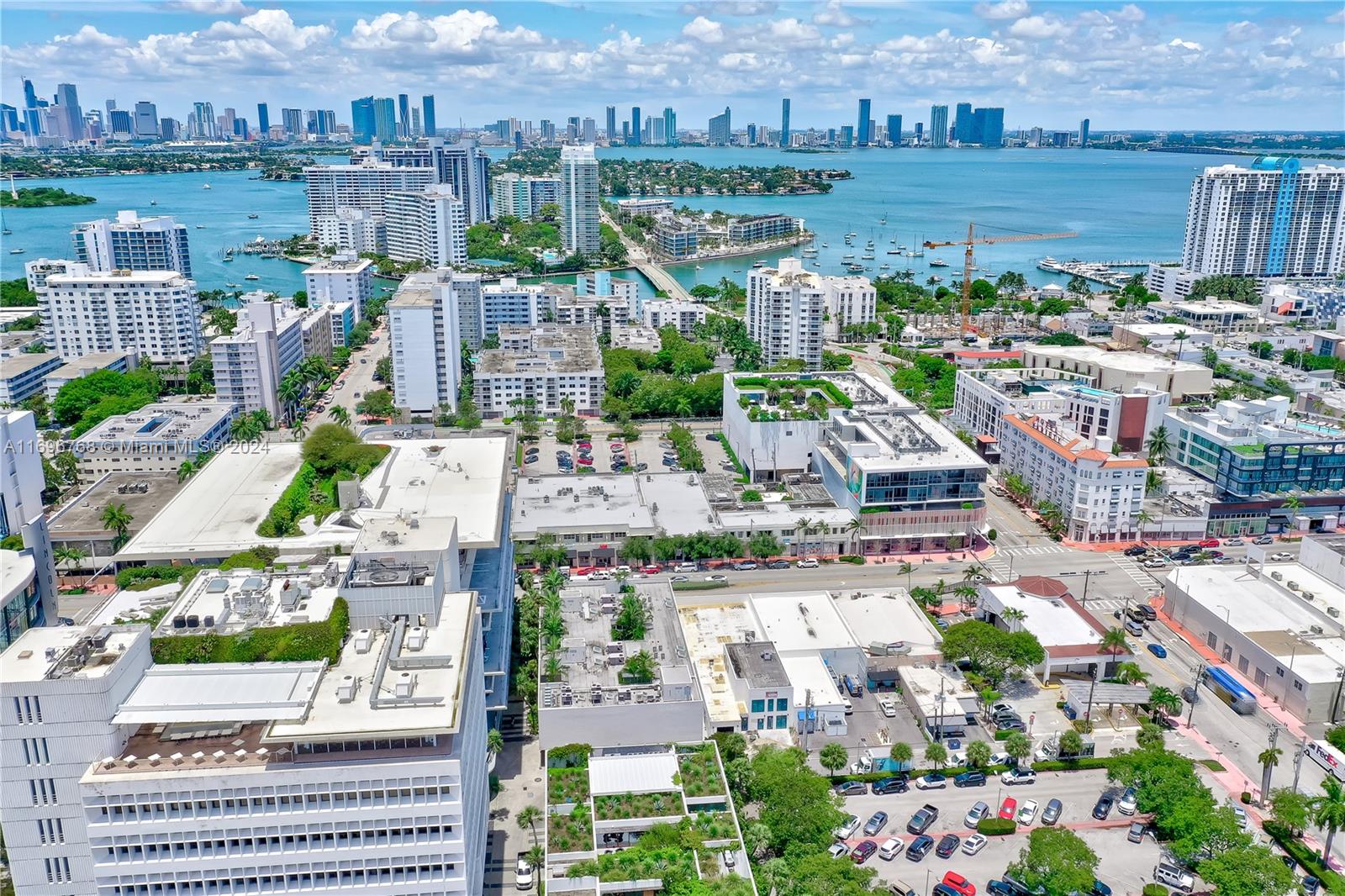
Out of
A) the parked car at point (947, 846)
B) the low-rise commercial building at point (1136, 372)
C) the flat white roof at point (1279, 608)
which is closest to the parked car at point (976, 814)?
the parked car at point (947, 846)

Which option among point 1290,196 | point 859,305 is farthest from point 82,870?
point 1290,196

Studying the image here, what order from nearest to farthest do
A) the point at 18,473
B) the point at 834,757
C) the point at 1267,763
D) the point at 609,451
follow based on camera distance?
the point at 1267,763, the point at 834,757, the point at 18,473, the point at 609,451

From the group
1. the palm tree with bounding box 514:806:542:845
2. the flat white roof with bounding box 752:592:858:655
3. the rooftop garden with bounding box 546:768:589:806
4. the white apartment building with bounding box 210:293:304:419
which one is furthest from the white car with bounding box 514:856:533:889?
the white apartment building with bounding box 210:293:304:419

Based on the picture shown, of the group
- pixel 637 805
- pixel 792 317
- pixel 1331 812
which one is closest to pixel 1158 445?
pixel 1331 812

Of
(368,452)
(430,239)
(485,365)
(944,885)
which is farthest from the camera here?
(430,239)

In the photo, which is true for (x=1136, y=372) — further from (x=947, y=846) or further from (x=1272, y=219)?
(x=1272, y=219)

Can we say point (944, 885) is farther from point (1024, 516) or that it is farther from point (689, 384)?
point (689, 384)
